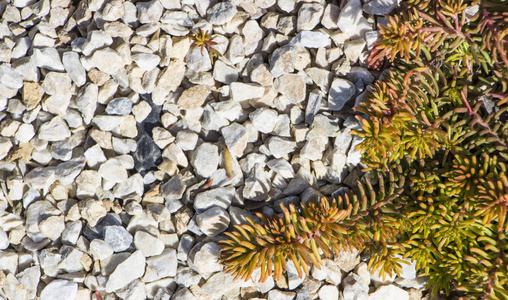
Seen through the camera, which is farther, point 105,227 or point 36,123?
point 36,123

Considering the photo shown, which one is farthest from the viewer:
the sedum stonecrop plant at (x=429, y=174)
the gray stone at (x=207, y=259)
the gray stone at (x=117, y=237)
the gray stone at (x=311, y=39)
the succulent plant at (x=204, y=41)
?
the gray stone at (x=311, y=39)

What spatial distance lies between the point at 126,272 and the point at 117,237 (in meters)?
0.25

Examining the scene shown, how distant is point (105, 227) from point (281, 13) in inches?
84.1

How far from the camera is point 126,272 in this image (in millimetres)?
2922

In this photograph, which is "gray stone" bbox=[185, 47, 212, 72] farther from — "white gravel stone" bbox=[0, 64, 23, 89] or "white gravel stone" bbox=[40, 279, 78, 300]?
"white gravel stone" bbox=[40, 279, 78, 300]

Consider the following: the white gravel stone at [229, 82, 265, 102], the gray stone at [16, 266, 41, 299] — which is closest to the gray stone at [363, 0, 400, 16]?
the white gravel stone at [229, 82, 265, 102]

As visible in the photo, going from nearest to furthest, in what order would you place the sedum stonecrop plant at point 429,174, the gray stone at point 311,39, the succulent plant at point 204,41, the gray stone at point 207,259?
the sedum stonecrop plant at point 429,174 → the gray stone at point 207,259 → the succulent plant at point 204,41 → the gray stone at point 311,39

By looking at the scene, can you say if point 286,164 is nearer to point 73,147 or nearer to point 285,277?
point 285,277

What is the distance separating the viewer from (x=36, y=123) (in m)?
3.25

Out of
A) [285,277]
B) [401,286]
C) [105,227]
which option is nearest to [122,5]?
[105,227]

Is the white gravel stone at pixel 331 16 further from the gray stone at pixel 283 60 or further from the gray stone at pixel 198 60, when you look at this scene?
the gray stone at pixel 198 60

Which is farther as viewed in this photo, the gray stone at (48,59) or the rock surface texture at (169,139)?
the gray stone at (48,59)

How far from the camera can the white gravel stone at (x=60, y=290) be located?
9.62 feet

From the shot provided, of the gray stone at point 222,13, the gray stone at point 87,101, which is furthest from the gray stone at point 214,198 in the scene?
the gray stone at point 222,13
